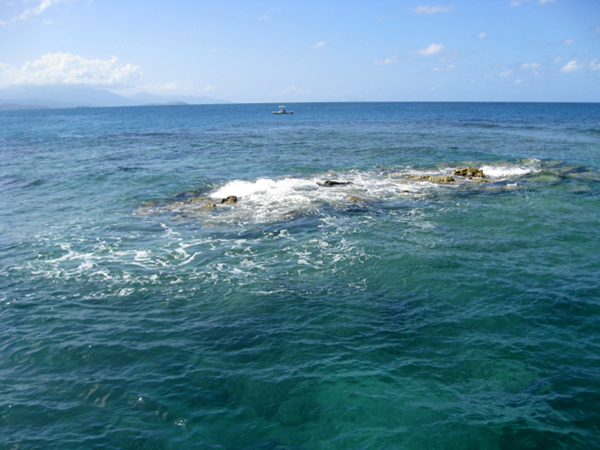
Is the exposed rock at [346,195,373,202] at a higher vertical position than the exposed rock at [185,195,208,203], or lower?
higher

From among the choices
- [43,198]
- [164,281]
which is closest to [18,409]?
[164,281]

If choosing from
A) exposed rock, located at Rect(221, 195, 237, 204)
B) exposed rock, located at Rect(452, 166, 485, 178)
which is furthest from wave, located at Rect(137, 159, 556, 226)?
exposed rock, located at Rect(452, 166, 485, 178)

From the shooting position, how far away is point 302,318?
1681 cm

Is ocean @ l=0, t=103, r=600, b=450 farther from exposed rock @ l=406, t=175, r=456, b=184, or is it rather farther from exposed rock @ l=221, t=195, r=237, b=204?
exposed rock @ l=406, t=175, r=456, b=184

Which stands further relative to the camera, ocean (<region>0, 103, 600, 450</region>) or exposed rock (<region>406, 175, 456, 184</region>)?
exposed rock (<region>406, 175, 456, 184</region>)

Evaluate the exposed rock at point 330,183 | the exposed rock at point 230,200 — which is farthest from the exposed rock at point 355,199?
the exposed rock at point 230,200

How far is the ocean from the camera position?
1182 centimetres

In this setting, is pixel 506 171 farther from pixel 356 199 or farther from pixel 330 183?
pixel 356 199

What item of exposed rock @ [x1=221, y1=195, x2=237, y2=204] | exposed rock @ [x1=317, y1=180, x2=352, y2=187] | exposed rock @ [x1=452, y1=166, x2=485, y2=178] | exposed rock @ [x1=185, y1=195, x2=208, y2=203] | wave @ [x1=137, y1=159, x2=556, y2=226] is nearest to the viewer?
wave @ [x1=137, y1=159, x2=556, y2=226]

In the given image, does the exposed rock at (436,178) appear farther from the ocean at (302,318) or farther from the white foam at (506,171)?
the white foam at (506,171)

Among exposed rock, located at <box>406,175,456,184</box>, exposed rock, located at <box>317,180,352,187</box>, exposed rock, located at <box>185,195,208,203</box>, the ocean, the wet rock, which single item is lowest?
the ocean

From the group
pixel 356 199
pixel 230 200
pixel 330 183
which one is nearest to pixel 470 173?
pixel 330 183

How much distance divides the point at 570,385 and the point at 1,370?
64.9 ft

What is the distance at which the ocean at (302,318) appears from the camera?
11.8 m
